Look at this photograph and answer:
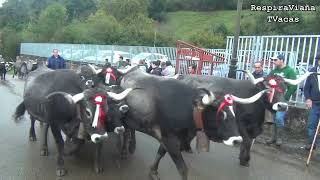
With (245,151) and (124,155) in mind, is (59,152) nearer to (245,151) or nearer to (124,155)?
(124,155)

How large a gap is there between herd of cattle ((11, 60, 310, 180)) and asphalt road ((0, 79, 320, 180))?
0.25 metres

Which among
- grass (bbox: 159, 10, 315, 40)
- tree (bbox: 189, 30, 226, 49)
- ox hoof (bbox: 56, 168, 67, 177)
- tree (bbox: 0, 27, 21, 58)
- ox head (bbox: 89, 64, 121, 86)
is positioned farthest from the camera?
grass (bbox: 159, 10, 315, 40)

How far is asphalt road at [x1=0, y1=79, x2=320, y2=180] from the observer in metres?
7.11

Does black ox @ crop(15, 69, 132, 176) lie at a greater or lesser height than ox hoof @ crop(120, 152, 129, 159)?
greater

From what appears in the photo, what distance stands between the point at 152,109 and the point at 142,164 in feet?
4.39

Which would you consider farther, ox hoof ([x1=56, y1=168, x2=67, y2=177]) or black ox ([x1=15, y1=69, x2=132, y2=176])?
ox hoof ([x1=56, y1=168, x2=67, y2=177])

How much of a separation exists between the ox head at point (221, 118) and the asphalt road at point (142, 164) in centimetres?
120

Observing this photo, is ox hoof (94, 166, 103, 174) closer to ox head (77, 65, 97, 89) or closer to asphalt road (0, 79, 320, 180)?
asphalt road (0, 79, 320, 180)

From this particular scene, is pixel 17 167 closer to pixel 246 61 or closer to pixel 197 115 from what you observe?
pixel 197 115

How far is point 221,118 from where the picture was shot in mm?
6234

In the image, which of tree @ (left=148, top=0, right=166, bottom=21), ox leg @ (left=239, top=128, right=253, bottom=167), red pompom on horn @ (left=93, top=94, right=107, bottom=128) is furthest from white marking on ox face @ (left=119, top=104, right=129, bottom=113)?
tree @ (left=148, top=0, right=166, bottom=21)

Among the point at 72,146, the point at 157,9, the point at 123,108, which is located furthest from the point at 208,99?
the point at 157,9

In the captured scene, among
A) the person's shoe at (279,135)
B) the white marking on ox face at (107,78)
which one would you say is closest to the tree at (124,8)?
the person's shoe at (279,135)

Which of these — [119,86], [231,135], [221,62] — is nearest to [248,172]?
[231,135]
